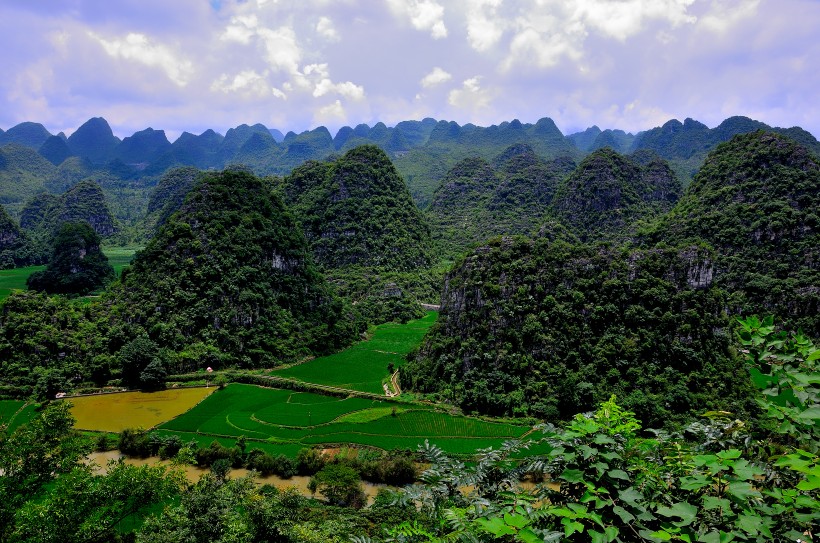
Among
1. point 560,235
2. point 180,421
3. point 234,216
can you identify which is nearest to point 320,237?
point 234,216

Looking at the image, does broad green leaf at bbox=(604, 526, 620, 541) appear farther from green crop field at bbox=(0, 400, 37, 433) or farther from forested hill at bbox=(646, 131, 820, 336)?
forested hill at bbox=(646, 131, 820, 336)

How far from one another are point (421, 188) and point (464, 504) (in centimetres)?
15868

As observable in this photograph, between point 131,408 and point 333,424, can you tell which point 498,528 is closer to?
point 333,424

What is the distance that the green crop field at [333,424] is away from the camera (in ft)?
112

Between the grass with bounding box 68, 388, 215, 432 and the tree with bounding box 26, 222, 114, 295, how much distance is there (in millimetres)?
44548

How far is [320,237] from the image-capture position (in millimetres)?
85875

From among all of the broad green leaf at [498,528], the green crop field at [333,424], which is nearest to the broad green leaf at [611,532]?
the broad green leaf at [498,528]

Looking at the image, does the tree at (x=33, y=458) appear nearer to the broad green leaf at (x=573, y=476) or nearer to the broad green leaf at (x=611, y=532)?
the broad green leaf at (x=573, y=476)

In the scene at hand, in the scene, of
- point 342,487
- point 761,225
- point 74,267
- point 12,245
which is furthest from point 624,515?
point 12,245

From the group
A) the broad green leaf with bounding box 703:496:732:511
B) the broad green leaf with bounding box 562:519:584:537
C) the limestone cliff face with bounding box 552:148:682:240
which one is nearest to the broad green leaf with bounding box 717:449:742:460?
the broad green leaf with bounding box 703:496:732:511

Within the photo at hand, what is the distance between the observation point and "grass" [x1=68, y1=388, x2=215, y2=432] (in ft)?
121

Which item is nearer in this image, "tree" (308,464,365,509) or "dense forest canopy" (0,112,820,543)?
"dense forest canopy" (0,112,820,543)

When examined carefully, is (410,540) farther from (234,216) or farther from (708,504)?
(234,216)

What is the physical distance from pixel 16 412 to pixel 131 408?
27.4ft
